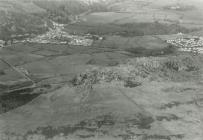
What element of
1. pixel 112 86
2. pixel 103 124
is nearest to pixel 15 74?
pixel 112 86

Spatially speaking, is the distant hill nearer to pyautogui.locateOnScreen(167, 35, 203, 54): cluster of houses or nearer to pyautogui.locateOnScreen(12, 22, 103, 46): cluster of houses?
pyautogui.locateOnScreen(12, 22, 103, 46): cluster of houses

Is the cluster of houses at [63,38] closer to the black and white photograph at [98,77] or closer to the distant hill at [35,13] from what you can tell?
the black and white photograph at [98,77]

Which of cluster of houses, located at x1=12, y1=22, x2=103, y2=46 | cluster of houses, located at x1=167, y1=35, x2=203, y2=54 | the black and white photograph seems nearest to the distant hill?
the black and white photograph

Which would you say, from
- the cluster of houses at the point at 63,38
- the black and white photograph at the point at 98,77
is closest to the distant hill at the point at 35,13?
the black and white photograph at the point at 98,77

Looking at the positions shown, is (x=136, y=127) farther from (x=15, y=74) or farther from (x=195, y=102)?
(x=15, y=74)

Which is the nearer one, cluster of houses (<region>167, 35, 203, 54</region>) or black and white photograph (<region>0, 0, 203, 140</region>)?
black and white photograph (<region>0, 0, 203, 140</region>)

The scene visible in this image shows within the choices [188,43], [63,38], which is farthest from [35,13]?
[188,43]

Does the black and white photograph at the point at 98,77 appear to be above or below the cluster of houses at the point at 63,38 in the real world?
below

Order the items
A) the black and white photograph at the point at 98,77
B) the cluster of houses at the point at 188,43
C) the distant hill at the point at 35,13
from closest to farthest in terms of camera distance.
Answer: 1. the black and white photograph at the point at 98,77
2. the cluster of houses at the point at 188,43
3. the distant hill at the point at 35,13
